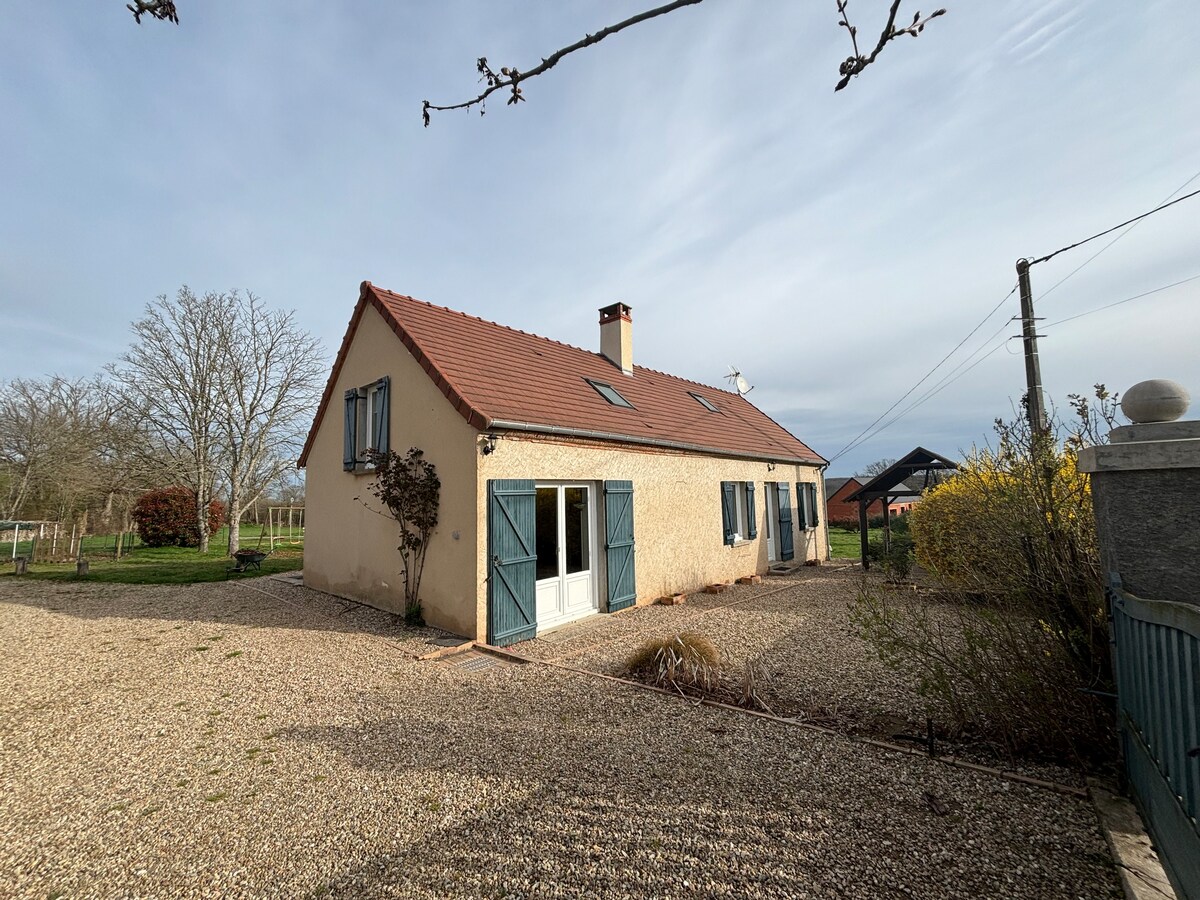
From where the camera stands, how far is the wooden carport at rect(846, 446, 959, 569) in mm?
12581

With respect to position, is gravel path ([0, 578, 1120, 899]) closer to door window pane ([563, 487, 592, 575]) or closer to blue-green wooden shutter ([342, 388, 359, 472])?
door window pane ([563, 487, 592, 575])

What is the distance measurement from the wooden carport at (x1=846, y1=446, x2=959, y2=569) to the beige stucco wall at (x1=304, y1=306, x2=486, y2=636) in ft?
31.3

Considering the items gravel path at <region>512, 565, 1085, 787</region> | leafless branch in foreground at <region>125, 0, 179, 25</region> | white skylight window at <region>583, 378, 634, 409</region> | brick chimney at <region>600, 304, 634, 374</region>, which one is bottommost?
gravel path at <region>512, 565, 1085, 787</region>

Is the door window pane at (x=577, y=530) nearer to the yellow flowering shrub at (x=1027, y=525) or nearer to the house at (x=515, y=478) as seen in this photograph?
the house at (x=515, y=478)

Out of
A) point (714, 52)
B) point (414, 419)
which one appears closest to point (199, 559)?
point (414, 419)

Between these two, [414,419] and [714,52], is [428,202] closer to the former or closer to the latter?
[414,419]

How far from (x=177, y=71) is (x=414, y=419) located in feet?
20.2

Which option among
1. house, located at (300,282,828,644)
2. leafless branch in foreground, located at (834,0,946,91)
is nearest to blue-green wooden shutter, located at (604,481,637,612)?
house, located at (300,282,828,644)

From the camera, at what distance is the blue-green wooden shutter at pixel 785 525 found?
14008 millimetres

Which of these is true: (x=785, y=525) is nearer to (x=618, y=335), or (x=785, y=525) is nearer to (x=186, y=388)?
(x=618, y=335)

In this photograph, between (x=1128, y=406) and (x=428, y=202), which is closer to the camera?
(x=1128, y=406)

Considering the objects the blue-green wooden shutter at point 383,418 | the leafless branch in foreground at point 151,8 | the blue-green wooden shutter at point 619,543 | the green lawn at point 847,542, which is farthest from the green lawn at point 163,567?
the green lawn at point 847,542

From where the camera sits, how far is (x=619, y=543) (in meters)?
8.62

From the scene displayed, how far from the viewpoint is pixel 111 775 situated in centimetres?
359
